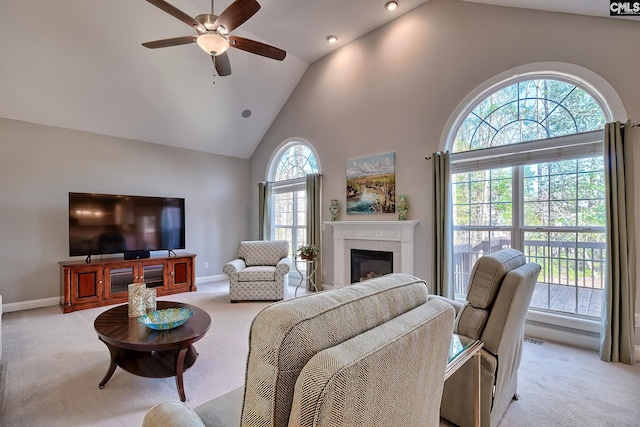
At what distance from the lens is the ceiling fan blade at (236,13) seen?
2.46 metres

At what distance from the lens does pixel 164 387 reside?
2.37 metres

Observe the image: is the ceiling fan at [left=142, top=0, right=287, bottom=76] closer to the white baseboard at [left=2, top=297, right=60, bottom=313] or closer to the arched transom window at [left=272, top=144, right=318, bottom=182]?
the arched transom window at [left=272, top=144, right=318, bottom=182]

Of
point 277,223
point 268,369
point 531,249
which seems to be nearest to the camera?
point 268,369

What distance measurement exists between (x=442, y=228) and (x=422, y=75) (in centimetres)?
221

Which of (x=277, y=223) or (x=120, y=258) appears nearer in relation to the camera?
(x=120, y=258)

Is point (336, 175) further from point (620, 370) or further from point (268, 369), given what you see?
point (268, 369)

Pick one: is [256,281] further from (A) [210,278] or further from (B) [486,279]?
(B) [486,279]

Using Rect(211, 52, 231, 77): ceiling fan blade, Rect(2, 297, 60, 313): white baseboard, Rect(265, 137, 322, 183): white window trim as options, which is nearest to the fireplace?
Rect(265, 137, 322, 183): white window trim

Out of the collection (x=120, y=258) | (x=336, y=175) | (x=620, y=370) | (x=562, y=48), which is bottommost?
(x=620, y=370)

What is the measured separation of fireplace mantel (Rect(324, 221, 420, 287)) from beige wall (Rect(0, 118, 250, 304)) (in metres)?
3.02

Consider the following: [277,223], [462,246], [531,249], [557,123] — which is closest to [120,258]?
[277,223]

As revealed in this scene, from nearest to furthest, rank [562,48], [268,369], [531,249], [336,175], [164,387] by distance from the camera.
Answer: [268,369], [164,387], [562,48], [531,249], [336,175]

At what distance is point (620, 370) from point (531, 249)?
1.31m

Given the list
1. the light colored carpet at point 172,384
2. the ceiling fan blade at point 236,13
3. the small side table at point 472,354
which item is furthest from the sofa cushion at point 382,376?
the ceiling fan blade at point 236,13
